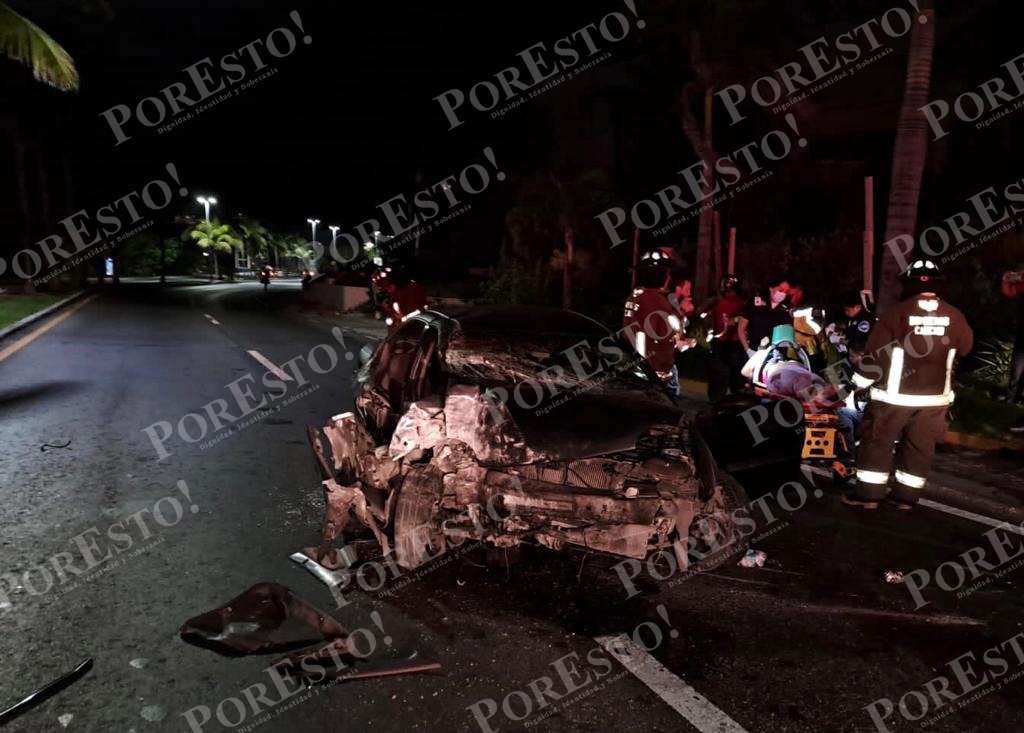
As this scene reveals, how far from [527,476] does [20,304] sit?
2504 cm

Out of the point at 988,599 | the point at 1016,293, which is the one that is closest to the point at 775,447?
the point at 988,599

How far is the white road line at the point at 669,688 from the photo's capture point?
305 centimetres

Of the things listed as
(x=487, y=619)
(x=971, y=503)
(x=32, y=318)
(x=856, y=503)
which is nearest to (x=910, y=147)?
(x=971, y=503)

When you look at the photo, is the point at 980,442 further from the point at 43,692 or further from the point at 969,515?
the point at 43,692

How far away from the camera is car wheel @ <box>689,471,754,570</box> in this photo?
4289mm

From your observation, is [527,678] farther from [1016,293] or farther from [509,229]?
[509,229]

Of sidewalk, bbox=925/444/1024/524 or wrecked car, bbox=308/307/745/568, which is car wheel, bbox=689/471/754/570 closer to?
wrecked car, bbox=308/307/745/568

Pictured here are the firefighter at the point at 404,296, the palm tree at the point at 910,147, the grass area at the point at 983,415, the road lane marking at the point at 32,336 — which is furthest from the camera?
the road lane marking at the point at 32,336

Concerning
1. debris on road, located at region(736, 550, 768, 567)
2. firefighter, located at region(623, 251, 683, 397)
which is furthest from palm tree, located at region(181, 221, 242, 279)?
debris on road, located at region(736, 550, 768, 567)

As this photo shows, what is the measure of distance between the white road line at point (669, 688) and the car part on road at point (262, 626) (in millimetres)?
1295

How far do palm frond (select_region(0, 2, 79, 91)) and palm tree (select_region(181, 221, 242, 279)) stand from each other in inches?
Result: 2264

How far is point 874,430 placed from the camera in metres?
5.70

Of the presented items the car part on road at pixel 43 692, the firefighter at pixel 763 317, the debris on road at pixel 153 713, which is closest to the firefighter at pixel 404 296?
the firefighter at pixel 763 317

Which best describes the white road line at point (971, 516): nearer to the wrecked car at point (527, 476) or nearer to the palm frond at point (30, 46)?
the wrecked car at point (527, 476)
